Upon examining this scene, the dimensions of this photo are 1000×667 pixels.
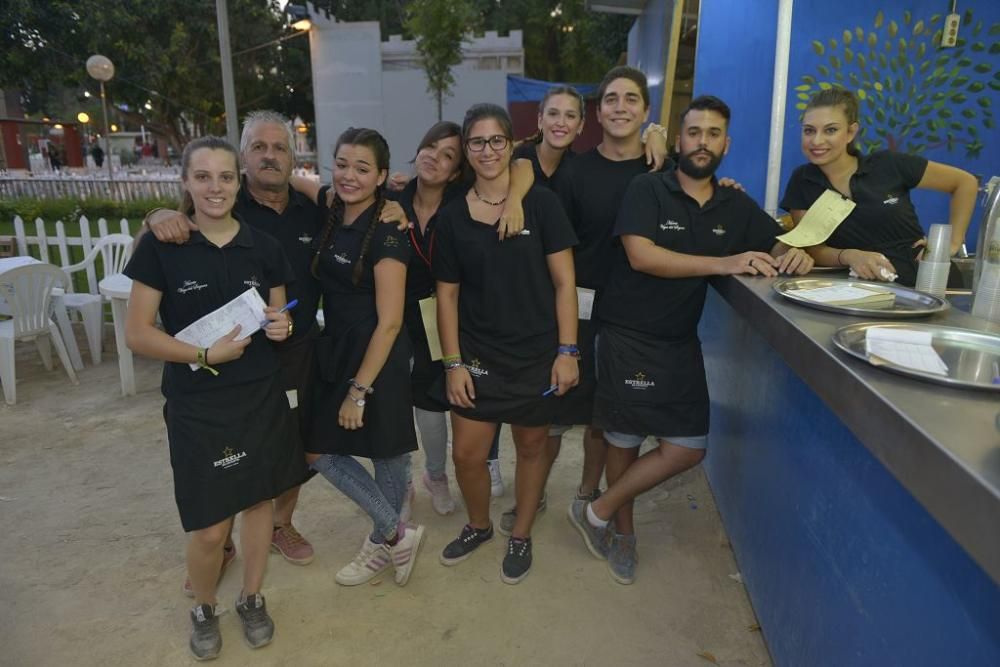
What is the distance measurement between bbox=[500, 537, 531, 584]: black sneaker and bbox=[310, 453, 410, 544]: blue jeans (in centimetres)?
51

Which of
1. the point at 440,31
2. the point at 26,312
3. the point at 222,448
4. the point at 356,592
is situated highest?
the point at 440,31

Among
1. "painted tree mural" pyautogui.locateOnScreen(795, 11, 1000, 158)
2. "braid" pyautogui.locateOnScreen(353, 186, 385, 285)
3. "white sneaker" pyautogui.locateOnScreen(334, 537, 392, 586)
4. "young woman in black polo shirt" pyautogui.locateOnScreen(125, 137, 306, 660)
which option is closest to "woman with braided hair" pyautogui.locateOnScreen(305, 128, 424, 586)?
"braid" pyautogui.locateOnScreen(353, 186, 385, 285)

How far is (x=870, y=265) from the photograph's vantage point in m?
2.22

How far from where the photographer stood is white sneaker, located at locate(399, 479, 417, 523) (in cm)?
299

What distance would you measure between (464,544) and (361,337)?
1.13m

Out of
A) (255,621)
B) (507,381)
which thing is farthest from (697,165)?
(255,621)

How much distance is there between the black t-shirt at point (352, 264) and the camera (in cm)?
247

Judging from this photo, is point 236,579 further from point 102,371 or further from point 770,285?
point 102,371

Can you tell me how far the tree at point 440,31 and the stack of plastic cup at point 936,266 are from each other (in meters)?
14.8

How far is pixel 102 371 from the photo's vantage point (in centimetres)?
552

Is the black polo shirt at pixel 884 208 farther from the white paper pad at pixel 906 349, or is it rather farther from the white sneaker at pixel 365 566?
the white sneaker at pixel 365 566

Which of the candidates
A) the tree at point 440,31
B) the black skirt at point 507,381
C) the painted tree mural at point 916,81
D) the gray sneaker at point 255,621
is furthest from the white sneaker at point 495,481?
the tree at point 440,31

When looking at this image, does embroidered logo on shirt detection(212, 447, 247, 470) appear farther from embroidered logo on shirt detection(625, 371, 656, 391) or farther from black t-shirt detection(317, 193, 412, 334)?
embroidered logo on shirt detection(625, 371, 656, 391)

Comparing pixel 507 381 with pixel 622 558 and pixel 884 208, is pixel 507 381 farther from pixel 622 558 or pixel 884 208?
pixel 884 208
